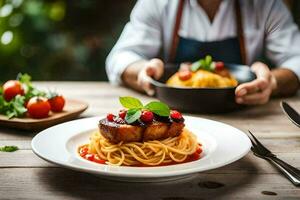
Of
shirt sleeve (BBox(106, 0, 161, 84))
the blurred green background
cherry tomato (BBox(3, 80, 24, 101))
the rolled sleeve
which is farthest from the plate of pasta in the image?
the blurred green background

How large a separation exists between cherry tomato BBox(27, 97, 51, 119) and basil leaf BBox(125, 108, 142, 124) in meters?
0.55

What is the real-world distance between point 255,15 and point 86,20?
72.2 inches

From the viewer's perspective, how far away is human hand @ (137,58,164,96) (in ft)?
8.16

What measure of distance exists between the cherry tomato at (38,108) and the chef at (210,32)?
109cm

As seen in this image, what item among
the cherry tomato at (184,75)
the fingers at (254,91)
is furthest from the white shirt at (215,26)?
the fingers at (254,91)

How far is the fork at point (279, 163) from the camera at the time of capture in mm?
1397

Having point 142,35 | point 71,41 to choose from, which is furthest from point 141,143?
point 71,41

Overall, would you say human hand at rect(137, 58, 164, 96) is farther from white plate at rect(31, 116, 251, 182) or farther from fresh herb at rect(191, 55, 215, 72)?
white plate at rect(31, 116, 251, 182)

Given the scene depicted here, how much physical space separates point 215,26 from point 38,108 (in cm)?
165

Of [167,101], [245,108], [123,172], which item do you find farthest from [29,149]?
[245,108]

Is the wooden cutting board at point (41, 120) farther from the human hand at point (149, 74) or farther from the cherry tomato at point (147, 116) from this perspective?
the cherry tomato at point (147, 116)

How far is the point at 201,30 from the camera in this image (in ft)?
11.0

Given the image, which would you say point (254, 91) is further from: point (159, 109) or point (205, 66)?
point (159, 109)

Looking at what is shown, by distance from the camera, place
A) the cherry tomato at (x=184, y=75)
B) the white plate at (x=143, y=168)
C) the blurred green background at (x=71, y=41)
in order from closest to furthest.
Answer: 1. the white plate at (x=143, y=168)
2. the cherry tomato at (x=184, y=75)
3. the blurred green background at (x=71, y=41)
